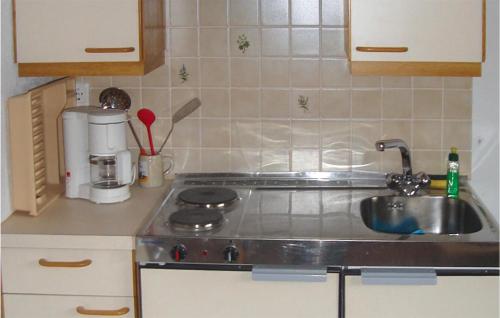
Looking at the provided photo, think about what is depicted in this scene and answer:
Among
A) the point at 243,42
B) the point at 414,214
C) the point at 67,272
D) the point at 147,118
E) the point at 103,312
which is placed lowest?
the point at 103,312

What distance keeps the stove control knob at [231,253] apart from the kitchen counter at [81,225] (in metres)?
0.29

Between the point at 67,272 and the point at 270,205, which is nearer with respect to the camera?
the point at 67,272

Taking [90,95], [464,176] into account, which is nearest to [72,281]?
[90,95]

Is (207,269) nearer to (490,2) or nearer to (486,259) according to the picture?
(486,259)

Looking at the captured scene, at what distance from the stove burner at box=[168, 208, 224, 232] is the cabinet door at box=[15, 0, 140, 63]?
540 mm

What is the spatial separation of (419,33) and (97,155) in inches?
45.9

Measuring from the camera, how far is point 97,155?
279 cm

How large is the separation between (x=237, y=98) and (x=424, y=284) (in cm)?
106

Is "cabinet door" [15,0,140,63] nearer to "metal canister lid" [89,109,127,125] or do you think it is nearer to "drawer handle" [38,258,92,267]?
"metal canister lid" [89,109,127,125]

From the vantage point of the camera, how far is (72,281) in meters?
2.51

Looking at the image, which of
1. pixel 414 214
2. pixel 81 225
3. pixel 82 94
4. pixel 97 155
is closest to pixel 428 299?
pixel 414 214

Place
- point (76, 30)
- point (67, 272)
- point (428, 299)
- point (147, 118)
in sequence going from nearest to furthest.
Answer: point (428, 299) → point (67, 272) → point (76, 30) → point (147, 118)

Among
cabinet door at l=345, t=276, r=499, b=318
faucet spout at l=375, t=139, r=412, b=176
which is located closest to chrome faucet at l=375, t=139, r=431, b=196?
faucet spout at l=375, t=139, r=412, b=176

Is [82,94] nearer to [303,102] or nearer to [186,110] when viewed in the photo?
[186,110]
